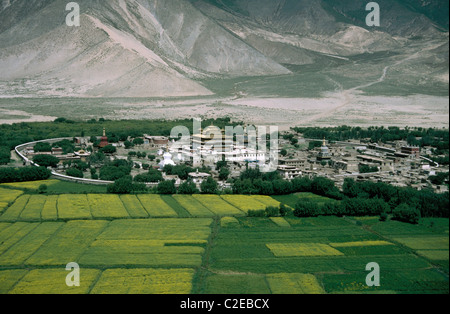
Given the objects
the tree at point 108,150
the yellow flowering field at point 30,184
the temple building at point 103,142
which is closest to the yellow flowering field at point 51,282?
the yellow flowering field at point 30,184

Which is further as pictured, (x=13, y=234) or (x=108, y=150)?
(x=108, y=150)

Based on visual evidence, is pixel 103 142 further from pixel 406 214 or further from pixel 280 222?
pixel 406 214

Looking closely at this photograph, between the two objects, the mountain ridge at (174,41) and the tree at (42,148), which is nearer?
the tree at (42,148)

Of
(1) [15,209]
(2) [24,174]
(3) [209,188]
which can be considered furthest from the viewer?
(2) [24,174]

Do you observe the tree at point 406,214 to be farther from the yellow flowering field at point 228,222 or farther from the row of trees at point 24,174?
the row of trees at point 24,174

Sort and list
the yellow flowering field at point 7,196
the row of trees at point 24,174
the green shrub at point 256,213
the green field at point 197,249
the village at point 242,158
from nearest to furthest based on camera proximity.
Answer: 1. the green field at point 197,249
2. the green shrub at point 256,213
3. the yellow flowering field at point 7,196
4. the row of trees at point 24,174
5. the village at point 242,158

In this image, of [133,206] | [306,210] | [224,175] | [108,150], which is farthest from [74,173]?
[306,210]
